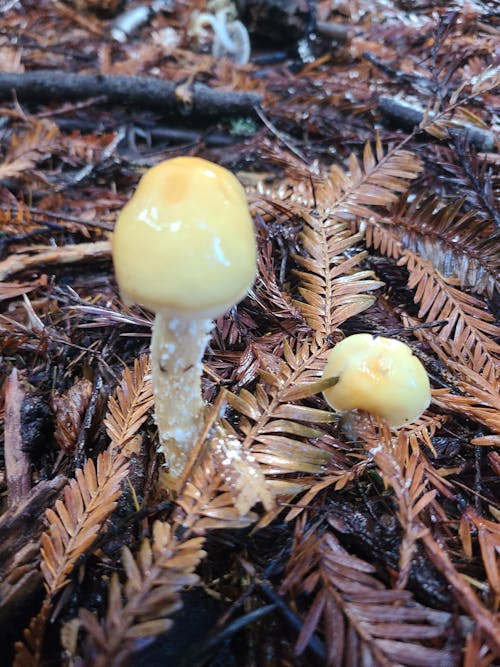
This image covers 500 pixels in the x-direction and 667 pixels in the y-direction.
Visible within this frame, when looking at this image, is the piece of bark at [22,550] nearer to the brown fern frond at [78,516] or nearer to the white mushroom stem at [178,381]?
the brown fern frond at [78,516]

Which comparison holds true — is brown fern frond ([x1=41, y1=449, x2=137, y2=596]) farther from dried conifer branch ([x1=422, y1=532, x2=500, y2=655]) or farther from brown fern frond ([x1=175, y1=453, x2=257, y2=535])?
dried conifer branch ([x1=422, y1=532, x2=500, y2=655])

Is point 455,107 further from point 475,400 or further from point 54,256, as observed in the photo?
point 54,256

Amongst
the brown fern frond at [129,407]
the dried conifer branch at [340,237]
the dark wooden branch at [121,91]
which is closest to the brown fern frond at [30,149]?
the dark wooden branch at [121,91]

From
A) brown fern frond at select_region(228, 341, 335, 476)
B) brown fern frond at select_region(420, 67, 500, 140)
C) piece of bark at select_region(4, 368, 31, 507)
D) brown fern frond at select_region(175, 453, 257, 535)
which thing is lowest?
piece of bark at select_region(4, 368, 31, 507)

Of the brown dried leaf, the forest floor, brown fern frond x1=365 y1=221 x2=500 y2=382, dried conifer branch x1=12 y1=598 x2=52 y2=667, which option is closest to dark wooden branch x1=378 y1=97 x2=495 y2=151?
the forest floor

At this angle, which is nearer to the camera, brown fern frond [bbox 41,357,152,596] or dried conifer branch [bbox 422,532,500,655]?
dried conifer branch [bbox 422,532,500,655]

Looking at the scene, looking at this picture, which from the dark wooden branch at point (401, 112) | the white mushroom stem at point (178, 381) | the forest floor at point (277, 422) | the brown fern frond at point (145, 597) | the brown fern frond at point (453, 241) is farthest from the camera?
the dark wooden branch at point (401, 112)

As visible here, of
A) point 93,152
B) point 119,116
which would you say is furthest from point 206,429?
point 119,116
